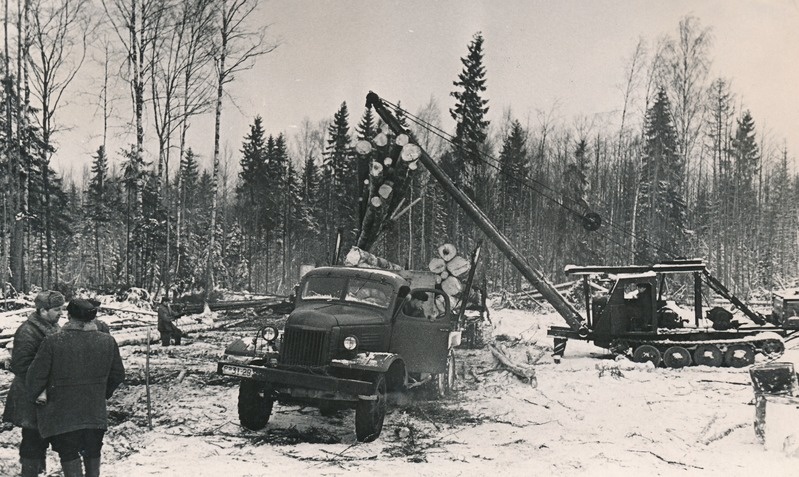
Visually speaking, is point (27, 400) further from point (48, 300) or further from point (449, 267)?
point (449, 267)

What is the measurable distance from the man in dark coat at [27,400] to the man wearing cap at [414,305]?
4.60 meters

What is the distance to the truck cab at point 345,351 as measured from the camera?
6672 millimetres

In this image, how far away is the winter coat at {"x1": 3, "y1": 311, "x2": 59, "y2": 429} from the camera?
15.2ft

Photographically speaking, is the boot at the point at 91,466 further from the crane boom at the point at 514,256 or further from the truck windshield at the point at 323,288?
the crane boom at the point at 514,256

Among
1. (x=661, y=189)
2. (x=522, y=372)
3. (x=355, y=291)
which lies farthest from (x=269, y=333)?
(x=661, y=189)

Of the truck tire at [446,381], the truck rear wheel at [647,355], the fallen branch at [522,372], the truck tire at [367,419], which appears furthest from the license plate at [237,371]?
the truck rear wheel at [647,355]

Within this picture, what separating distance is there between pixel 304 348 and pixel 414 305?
92.3 inches

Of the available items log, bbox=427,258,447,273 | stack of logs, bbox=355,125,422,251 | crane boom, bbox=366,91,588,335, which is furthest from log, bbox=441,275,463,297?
stack of logs, bbox=355,125,422,251

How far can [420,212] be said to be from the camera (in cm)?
3828

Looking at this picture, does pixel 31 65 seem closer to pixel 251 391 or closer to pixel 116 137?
pixel 116 137

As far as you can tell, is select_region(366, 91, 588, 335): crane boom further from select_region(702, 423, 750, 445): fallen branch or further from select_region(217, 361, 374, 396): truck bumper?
select_region(217, 361, 374, 396): truck bumper

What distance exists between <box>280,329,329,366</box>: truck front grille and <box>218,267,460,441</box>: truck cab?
1 cm

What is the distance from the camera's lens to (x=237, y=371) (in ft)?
22.8

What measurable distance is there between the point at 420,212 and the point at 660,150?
47.9 ft
